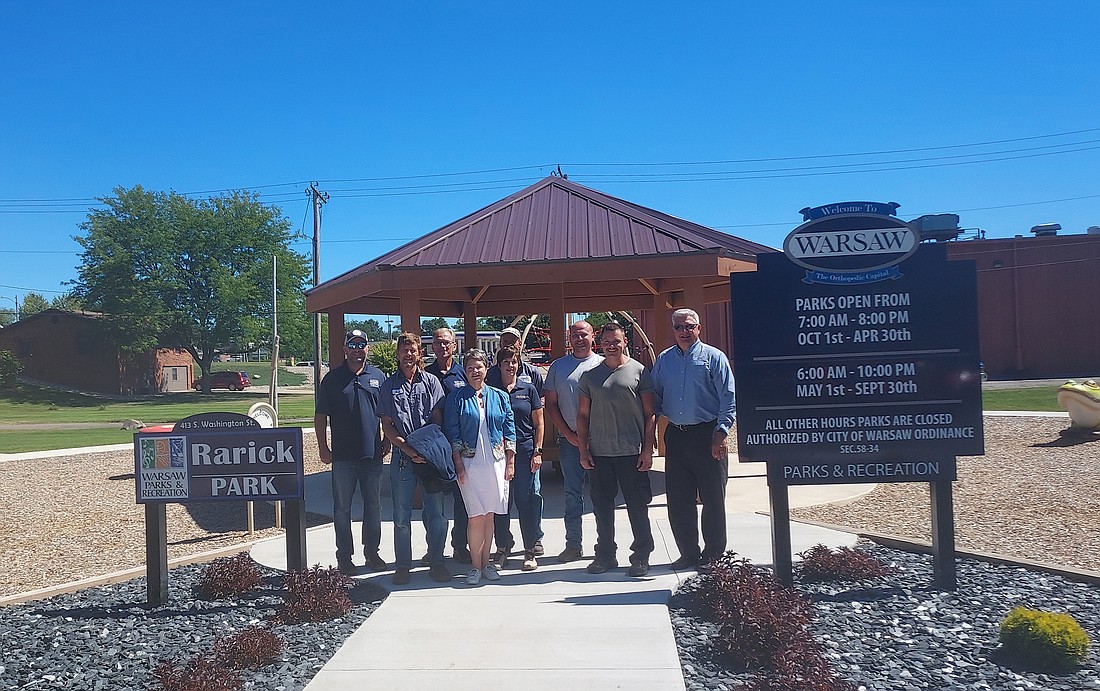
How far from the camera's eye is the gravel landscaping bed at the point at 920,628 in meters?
3.97

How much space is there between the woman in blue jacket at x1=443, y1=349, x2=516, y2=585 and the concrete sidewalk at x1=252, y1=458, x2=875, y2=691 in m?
0.37

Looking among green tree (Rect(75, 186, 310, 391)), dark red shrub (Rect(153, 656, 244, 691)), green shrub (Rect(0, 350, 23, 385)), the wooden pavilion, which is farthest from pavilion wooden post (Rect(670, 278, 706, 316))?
green shrub (Rect(0, 350, 23, 385))

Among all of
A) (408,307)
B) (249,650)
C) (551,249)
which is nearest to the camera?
(249,650)

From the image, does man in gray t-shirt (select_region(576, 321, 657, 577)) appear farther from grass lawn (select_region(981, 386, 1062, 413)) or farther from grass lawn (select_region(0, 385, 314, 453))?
grass lawn (select_region(981, 386, 1062, 413))

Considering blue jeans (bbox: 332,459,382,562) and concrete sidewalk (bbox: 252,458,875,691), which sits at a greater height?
blue jeans (bbox: 332,459,382,562)

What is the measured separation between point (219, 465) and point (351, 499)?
3.07 ft

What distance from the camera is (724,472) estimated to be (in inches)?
234

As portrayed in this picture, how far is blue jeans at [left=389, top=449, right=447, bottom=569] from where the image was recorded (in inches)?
228

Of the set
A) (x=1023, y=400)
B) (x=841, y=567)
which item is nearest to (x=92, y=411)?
(x=1023, y=400)

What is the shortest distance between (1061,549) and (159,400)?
156ft

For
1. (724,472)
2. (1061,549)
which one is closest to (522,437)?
(724,472)

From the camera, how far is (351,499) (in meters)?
6.05

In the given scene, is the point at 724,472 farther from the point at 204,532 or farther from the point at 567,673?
the point at 204,532

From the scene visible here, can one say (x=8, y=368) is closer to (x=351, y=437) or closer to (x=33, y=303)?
(x=351, y=437)
